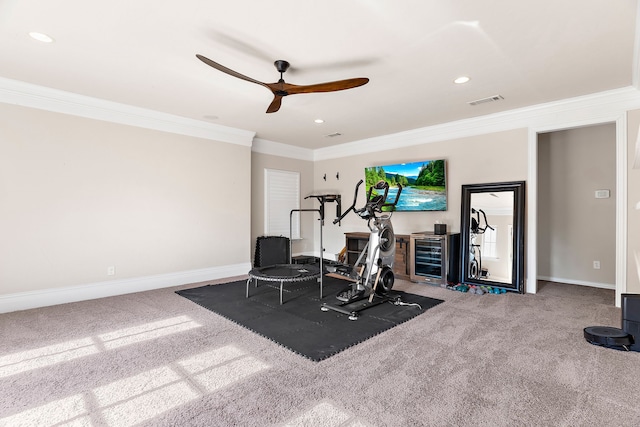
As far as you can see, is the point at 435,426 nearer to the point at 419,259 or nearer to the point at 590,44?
the point at 590,44

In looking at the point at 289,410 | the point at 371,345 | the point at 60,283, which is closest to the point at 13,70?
the point at 60,283

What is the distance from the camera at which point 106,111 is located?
446cm

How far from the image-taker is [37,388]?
221 centimetres

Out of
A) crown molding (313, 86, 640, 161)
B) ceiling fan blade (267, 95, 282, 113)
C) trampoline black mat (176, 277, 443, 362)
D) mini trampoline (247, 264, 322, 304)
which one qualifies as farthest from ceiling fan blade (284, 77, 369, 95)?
crown molding (313, 86, 640, 161)

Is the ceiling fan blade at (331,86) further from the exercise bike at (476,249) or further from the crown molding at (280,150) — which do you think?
the crown molding at (280,150)

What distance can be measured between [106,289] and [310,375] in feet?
11.8

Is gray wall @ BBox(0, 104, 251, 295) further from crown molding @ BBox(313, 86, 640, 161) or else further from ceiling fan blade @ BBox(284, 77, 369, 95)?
crown molding @ BBox(313, 86, 640, 161)

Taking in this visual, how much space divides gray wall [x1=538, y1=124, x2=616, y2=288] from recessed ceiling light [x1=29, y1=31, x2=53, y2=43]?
21.7ft

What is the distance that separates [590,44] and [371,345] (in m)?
3.29

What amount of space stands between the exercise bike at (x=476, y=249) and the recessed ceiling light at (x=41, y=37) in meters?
5.59

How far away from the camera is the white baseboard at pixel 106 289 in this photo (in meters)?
3.87

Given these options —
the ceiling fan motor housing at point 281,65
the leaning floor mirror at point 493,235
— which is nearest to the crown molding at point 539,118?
the leaning floor mirror at point 493,235

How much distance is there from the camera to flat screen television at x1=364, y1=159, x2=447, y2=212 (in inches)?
220

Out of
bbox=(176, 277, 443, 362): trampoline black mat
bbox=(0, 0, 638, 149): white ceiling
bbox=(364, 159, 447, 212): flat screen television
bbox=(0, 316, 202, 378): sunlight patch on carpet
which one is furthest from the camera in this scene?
bbox=(364, 159, 447, 212): flat screen television
